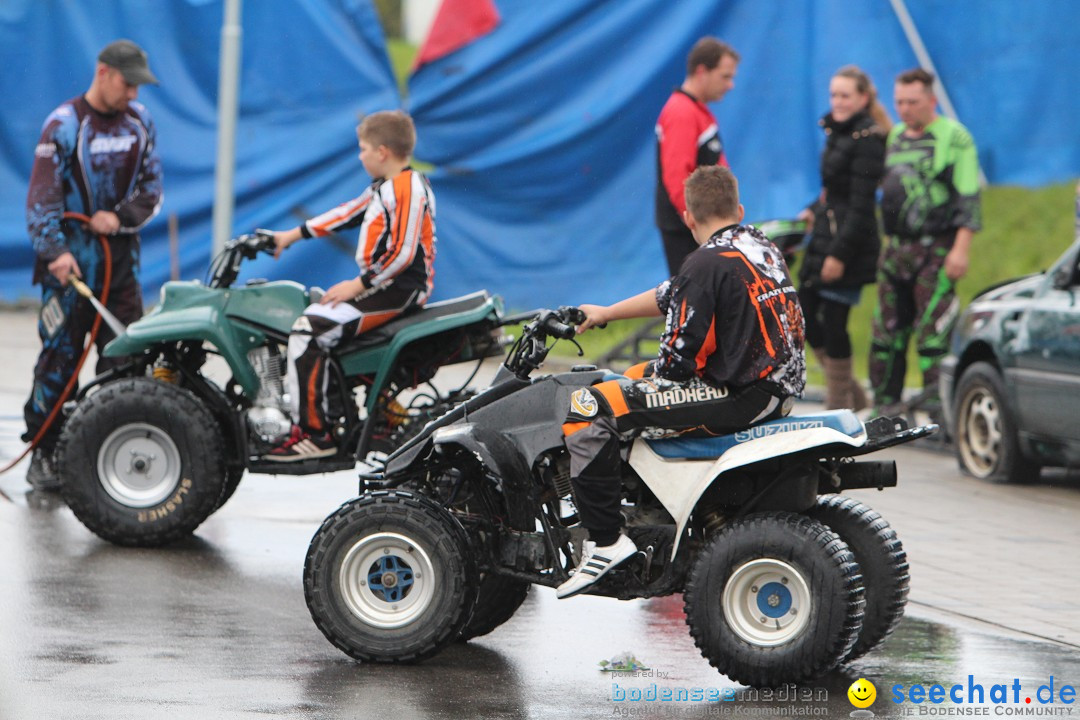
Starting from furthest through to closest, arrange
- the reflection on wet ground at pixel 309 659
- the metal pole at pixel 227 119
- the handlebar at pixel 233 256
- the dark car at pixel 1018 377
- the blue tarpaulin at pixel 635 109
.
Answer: the metal pole at pixel 227 119 → the blue tarpaulin at pixel 635 109 → the dark car at pixel 1018 377 → the handlebar at pixel 233 256 → the reflection on wet ground at pixel 309 659

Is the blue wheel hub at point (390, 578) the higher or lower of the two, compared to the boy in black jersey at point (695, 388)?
lower

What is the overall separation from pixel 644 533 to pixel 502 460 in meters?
0.54

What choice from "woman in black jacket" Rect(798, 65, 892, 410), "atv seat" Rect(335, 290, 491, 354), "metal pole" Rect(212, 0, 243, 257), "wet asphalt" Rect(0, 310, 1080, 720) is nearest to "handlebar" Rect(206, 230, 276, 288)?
"atv seat" Rect(335, 290, 491, 354)

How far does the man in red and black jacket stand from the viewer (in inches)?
399

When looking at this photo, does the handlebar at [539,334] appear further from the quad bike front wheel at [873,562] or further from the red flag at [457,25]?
the red flag at [457,25]

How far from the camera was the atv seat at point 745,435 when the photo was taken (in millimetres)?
5781

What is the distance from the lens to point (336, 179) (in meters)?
15.8

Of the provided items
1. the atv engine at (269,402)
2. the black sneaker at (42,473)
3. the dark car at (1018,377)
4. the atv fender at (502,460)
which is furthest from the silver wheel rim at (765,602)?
the black sneaker at (42,473)

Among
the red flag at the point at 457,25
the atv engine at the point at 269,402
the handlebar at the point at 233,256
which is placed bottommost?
the atv engine at the point at 269,402

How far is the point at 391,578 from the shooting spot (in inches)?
237

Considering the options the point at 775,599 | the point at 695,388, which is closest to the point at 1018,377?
the point at 695,388

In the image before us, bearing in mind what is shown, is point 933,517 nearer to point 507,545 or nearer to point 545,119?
point 507,545

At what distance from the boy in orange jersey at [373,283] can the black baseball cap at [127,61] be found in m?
1.86

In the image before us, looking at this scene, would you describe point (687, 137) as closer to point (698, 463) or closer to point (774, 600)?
point (698, 463)
